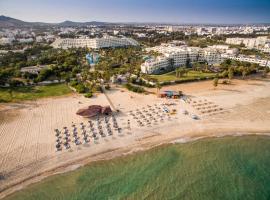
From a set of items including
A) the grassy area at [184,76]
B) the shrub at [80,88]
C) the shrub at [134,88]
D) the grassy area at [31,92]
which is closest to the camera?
the grassy area at [31,92]

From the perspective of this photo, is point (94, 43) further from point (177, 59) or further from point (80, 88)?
point (80, 88)

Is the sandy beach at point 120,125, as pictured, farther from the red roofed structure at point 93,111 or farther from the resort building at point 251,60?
the resort building at point 251,60

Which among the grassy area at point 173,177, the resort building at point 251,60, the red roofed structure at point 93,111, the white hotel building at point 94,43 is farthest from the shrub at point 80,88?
the white hotel building at point 94,43

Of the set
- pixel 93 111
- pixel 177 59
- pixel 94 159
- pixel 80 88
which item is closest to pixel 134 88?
pixel 80 88

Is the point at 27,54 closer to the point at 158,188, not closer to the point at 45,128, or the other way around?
the point at 45,128

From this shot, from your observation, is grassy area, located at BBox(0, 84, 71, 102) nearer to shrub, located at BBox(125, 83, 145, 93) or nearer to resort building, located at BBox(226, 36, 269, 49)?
shrub, located at BBox(125, 83, 145, 93)
